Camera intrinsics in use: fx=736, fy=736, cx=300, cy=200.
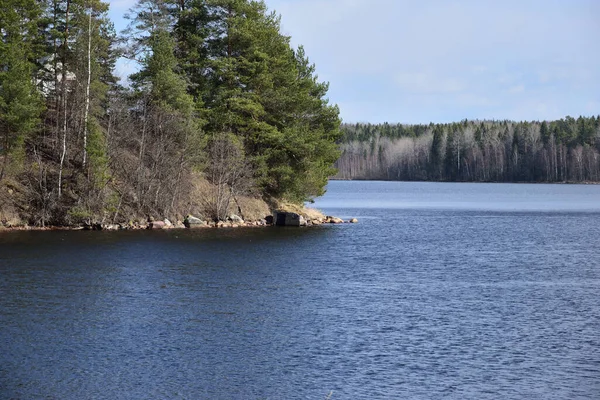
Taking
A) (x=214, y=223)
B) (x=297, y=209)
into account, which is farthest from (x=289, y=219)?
(x=214, y=223)

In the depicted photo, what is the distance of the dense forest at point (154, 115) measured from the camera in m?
57.0

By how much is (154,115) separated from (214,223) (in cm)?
1055

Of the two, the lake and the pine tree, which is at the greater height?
the pine tree

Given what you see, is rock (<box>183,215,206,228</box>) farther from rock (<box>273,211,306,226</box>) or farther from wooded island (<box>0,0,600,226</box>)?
rock (<box>273,211,306,226</box>)

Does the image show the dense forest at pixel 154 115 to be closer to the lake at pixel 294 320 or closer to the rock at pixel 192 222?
the rock at pixel 192 222

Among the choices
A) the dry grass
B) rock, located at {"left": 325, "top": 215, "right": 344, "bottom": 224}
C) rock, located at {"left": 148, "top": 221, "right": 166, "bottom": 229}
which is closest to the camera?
rock, located at {"left": 148, "top": 221, "right": 166, "bottom": 229}

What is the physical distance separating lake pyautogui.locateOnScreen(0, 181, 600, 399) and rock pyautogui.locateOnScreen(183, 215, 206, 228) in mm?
11104

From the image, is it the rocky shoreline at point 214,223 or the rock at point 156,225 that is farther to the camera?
the rock at point 156,225

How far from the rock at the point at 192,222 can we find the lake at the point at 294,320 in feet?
36.4

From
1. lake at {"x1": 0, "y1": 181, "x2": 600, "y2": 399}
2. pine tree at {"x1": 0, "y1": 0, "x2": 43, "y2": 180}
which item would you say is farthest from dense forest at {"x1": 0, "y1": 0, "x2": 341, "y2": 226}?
lake at {"x1": 0, "y1": 181, "x2": 600, "y2": 399}

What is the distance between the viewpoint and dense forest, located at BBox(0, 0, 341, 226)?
5700 cm

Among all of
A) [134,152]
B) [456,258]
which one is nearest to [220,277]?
[456,258]

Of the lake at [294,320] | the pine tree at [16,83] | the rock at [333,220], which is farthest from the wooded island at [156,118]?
the lake at [294,320]

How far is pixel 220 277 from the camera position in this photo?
119 feet
